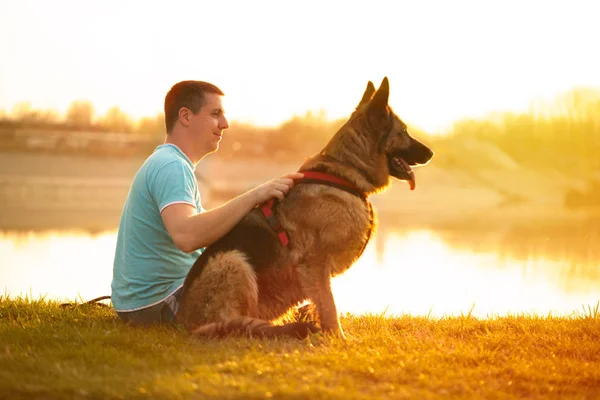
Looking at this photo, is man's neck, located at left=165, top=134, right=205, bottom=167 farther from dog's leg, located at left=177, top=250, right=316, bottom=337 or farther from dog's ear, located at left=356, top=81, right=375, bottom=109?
dog's ear, located at left=356, top=81, right=375, bottom=109

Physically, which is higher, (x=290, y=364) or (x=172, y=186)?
(x=172, y=186)

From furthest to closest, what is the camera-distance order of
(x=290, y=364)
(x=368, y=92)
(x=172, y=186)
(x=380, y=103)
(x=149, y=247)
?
(x=368, y=92), (x=149, y=247), (x=380, y=103), (x=172, y=186), (x=290, y=364)

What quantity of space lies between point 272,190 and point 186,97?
127 centimetres

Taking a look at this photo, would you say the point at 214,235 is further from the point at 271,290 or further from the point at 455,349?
the point at 455,349

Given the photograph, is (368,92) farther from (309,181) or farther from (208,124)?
(208,124)

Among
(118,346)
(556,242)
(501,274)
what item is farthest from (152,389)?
(556,242)

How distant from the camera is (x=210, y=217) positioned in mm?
5426

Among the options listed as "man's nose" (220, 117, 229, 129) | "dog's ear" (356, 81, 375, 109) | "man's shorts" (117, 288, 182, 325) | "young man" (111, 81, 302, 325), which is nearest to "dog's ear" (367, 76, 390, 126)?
"dog's ear" (356, 81, 375, 109)

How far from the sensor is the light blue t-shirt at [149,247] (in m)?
5.85

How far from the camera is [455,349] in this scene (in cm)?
549

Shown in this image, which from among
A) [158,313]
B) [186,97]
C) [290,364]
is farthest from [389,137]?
[158,313]

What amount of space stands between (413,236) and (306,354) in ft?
58.5

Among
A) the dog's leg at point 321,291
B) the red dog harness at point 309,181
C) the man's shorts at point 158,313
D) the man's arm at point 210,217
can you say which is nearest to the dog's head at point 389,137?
the red dog harness at point 309,181

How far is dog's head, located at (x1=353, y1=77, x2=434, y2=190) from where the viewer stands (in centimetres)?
582
